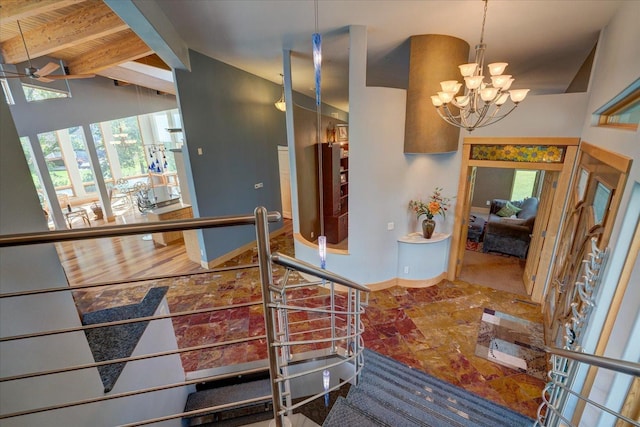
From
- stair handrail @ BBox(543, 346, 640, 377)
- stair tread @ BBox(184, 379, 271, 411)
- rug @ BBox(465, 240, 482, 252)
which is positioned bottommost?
stair tread @ BBox(184, 379, 271, 411)

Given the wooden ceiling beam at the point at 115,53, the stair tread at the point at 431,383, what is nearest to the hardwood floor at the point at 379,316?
the stair tread at the point at 431,383

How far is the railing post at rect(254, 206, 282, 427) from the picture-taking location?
0.83 metres

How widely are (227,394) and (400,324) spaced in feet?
7.51

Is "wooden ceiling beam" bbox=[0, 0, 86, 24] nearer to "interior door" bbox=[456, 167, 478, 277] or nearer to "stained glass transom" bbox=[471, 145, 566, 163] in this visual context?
"stained glass transom" bbox=[471, 145, 566, 163]

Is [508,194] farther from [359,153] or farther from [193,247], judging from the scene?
[193,247]

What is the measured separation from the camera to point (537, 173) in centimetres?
821

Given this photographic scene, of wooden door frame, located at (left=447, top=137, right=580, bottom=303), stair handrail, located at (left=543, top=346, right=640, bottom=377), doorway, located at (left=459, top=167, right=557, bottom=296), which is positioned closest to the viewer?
stair handrail, located at (left=543, top=346, right=640, bottom=377)

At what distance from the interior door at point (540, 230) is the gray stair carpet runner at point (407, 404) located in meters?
2.70

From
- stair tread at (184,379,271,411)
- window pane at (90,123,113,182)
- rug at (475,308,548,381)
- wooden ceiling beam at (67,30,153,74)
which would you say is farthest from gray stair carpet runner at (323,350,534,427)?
window pane at (90,123,113,182)

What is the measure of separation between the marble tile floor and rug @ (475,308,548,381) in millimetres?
100

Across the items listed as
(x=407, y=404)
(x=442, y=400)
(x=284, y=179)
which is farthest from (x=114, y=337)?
(x=284, y=179)

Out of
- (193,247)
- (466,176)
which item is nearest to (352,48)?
(466,176)

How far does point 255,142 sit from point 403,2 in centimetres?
410

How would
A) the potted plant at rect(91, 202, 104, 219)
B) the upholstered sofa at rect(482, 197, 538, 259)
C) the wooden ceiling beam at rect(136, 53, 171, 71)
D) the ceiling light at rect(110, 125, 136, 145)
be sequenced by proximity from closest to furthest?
the wooden ceiling beam at rect(136, 53, 171, 71), the upholstered sofa at rect(482, 197, 538, 259), the potted plant at rect(91, 202, 104, 219), the ceiling light at rect(110, 125, 136, 145)
